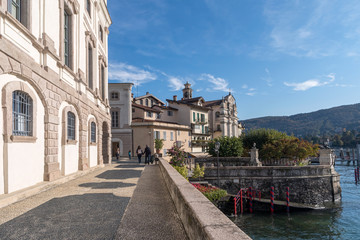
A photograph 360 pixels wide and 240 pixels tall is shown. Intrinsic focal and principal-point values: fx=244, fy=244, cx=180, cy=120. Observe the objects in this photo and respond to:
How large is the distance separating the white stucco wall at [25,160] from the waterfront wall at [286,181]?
43.6ft

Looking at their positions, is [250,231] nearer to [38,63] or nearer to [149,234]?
[149,234]

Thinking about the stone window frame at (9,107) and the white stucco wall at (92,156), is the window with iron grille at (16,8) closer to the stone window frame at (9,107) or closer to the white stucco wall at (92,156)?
the stone window frame at (9,107)

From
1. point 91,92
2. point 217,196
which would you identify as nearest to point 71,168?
point 91,92

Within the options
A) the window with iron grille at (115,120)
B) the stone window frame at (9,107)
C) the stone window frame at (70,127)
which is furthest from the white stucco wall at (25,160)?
the window with iron grille at (115,120)

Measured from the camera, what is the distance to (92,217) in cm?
523

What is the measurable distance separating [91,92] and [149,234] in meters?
13.5

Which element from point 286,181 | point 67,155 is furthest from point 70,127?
point 286,181

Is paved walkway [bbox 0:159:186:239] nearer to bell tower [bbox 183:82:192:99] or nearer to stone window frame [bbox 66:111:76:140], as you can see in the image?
stone window frame [bbox 66:111:76:140]

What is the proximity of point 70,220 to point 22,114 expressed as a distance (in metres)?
4.24

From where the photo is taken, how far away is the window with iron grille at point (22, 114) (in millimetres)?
→ 7172

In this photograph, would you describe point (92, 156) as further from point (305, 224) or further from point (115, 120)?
point (115, 120)

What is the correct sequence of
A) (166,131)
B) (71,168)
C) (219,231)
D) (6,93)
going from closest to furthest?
(219,231), (6,93), (71,168), (166,131)

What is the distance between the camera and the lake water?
15.5 metres

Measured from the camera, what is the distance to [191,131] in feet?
157
